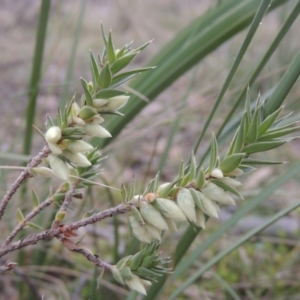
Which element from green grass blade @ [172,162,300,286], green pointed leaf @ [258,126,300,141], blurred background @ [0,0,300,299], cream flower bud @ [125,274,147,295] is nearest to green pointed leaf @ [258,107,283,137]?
green pointed leaf @ [258,126,300,141]

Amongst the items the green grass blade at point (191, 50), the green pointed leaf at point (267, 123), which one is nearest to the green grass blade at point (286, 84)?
the green pointed leaf at point (267, 123)

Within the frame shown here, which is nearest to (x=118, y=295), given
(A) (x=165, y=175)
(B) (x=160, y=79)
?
(B) (x=160, y=79)

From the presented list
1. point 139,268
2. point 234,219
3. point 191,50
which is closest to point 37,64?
point 191,50

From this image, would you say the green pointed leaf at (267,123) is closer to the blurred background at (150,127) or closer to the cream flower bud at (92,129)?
the cream flower bud at (92,129)

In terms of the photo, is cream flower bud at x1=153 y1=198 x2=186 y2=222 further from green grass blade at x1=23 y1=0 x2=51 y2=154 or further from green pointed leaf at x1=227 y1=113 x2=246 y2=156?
green grass blade at x1=23 y1=0 x2=51 y2=154

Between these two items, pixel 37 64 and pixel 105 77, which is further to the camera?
pixel 37 64

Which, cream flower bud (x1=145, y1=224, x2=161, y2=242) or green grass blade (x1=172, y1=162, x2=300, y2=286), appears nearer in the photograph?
cream flower bud (x1=145, y1=224, x2=161, y2=242)

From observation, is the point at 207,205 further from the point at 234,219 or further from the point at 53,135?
the point at 234,219
